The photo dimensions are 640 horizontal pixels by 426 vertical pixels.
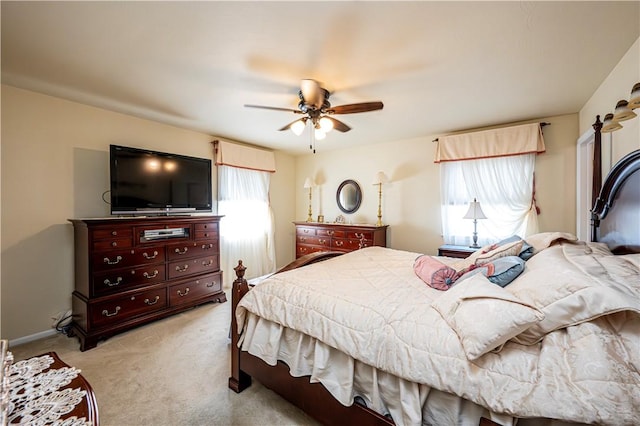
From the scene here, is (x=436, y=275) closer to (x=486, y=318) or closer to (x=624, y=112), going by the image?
(x=486, y=318)

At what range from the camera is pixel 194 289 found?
10.5 ft

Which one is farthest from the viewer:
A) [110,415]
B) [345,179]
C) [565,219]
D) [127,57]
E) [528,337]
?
[345,179]

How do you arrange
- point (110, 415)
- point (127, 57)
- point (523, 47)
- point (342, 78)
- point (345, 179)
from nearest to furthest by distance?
point (110, 415) → point (523, 47) → point (127, 57) → point (342, 78) → point (345, 179)

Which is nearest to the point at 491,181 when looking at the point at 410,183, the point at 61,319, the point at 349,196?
the point at 410,183

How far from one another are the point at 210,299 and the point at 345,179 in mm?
3001

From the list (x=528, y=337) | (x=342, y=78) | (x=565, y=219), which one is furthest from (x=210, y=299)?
(x=565, y=219)

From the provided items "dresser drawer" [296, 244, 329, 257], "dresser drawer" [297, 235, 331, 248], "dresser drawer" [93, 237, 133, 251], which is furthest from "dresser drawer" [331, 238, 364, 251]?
"dresser drawer" [93, 237, 133, 251]

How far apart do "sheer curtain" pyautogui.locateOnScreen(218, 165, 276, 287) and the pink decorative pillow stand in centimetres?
306

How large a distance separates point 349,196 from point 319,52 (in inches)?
122

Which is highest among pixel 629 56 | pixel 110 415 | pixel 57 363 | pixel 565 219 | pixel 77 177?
pixel 629 56

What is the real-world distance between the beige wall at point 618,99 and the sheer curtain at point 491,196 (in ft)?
2.89

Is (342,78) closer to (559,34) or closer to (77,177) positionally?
(559,34)

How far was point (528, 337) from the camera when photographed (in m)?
1.00

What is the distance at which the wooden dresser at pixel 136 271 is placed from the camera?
2428 millimetres
